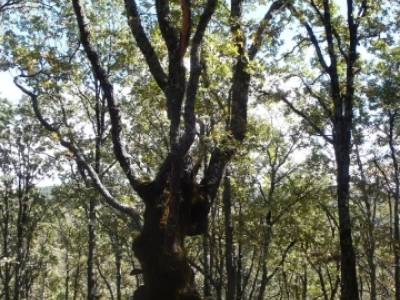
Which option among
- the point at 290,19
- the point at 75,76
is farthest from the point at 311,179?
the point at 75,76

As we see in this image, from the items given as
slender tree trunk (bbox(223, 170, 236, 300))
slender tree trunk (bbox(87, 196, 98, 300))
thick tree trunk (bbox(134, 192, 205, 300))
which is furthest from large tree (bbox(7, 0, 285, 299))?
slender tree trunk (bbox(87, 196, 98, 300))

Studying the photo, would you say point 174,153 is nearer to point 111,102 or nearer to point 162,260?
point 162,260

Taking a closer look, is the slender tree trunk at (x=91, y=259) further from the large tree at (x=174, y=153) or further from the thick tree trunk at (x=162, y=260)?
the thick tree trunk at (x=162, y=260)

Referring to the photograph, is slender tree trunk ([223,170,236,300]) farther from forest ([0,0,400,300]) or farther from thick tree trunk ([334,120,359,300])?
thick tree trunk ([334,120,359,300])

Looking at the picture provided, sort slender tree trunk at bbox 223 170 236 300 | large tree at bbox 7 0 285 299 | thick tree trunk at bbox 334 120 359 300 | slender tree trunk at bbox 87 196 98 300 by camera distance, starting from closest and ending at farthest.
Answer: large tree at bbox 7 0 285 299, thick tree trunk at bbox 334 120 359 300, slender tree trunk at bbox 223 170 236 300, slender tree trunk at bbox 87 196 98 300

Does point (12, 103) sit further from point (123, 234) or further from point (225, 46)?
point (225, 46)

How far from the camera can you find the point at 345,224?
1098 centimetres

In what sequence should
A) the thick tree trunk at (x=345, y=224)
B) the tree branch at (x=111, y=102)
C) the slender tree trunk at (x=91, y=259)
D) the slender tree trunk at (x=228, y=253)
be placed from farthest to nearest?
the slender tree trunk at (x=91, y=259)
the slender tree trunk at (x=228, y=253)
the thick tree trunk at (x=345, y=224)
the tree branch at (x=111, y=102)

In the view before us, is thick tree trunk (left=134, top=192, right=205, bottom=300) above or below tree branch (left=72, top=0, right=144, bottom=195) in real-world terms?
below

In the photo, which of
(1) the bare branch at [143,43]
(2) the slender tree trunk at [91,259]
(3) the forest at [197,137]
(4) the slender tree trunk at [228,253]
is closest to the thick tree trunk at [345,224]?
(3) the forest at [197,137]

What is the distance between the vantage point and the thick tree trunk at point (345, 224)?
10516mm

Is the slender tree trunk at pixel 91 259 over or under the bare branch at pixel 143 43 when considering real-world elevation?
under

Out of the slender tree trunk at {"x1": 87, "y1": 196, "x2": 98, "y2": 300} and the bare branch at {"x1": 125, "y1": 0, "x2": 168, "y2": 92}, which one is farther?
the slender tree trunk at {"x1": 87, "y1": 196, "x2": 98, "y2": 300}

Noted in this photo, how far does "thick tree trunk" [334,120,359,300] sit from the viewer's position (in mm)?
10516
